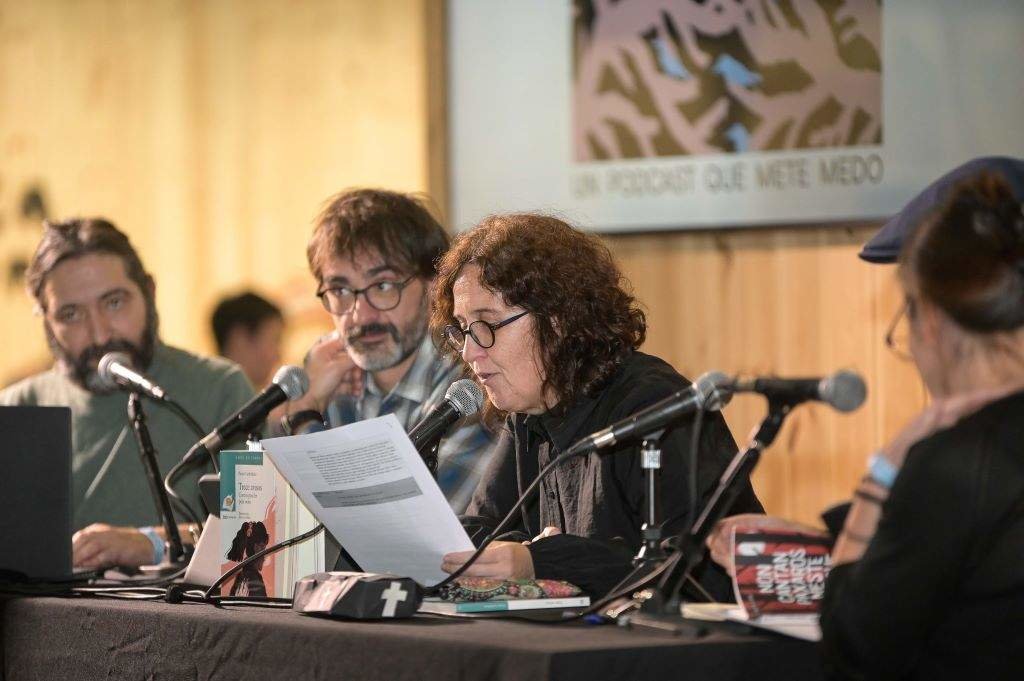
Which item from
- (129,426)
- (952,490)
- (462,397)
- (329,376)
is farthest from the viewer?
(129,426)

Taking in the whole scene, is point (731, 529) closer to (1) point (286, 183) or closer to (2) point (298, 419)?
(2) point (298, 419)

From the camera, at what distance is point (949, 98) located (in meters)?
3.89

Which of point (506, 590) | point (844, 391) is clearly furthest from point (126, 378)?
point (844, 391)

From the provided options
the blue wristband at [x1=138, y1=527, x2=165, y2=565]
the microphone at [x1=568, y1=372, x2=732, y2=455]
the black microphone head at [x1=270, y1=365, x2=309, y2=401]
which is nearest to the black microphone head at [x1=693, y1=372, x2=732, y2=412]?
the microphone at [x1=568, y1=372, x2=732, y2=455]

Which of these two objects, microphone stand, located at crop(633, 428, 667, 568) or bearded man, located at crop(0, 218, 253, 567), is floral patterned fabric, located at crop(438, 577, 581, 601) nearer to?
microphone stand, located at crop(633, 428, 667, 568)

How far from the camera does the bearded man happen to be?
141 inches

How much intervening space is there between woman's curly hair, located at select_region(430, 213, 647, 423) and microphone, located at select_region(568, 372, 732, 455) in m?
0.56

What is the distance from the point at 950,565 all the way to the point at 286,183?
3.76m

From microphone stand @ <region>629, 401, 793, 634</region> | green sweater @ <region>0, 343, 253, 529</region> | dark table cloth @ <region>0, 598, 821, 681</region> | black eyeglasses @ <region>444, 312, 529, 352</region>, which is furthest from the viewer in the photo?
green sweater @ <region>0, 343, 253, 529</region>

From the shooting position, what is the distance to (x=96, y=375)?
3691mm

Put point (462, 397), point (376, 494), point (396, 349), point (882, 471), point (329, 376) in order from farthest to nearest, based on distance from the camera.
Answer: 1. point (329, 376)
2. point (396, 349)
3. point (462, 397)
4. point (376, 494)
5. point (882, 471)

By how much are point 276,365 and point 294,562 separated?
299cm

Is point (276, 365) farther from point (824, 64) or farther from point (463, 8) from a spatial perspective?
point (824, 64)

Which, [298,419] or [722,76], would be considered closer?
[298,419]
